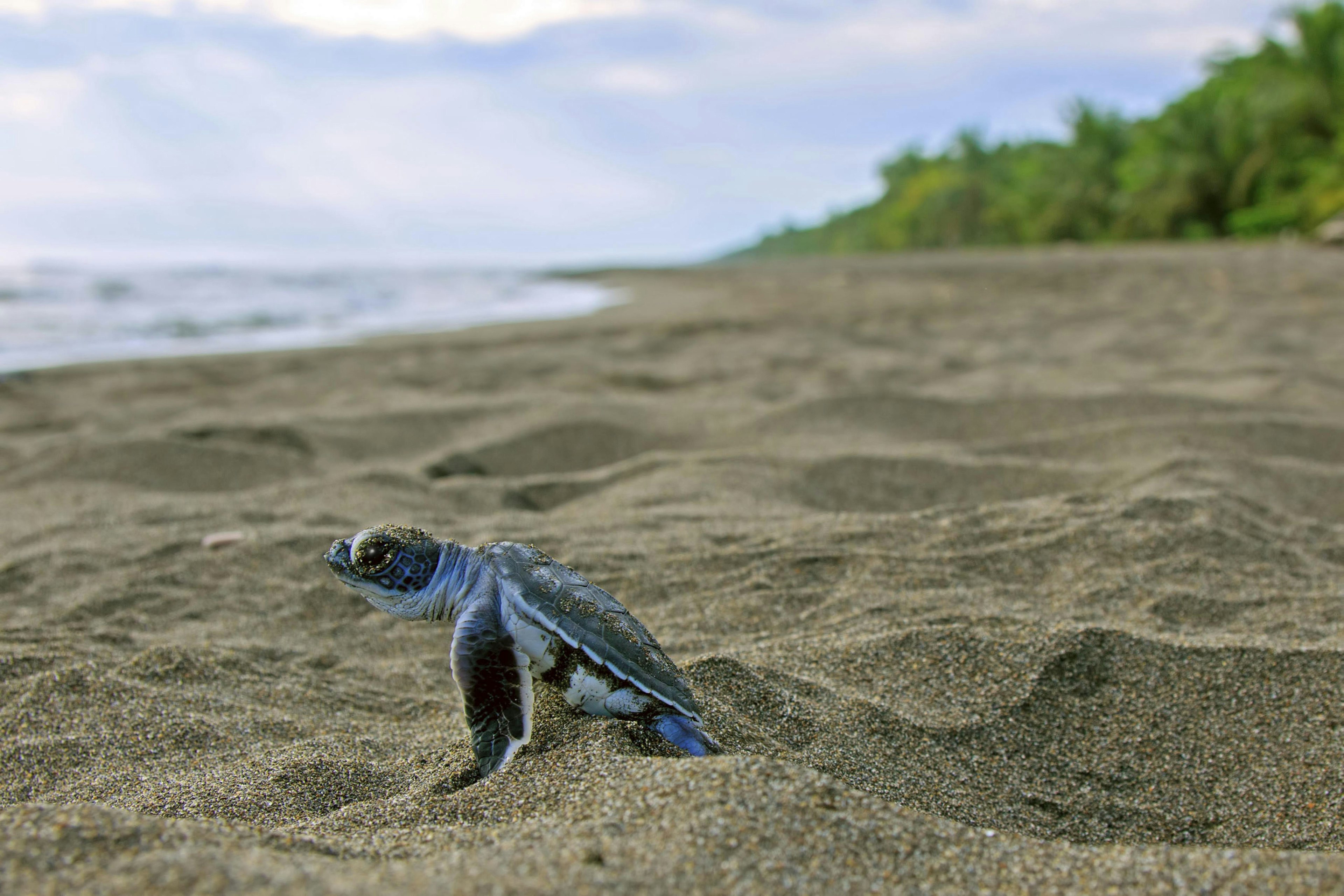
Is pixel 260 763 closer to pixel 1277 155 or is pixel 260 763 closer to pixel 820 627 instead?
pixel 820 627

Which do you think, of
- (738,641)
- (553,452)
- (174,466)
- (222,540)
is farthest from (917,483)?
(174,466)

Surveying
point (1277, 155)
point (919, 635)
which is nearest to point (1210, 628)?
point (919, 635)

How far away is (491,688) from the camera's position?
1607 mm

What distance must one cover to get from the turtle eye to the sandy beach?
395 mm

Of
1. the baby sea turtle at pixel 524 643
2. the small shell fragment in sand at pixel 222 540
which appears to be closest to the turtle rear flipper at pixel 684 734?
the baby sea turtle at pixel 524 643

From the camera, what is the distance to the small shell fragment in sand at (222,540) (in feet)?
10.0

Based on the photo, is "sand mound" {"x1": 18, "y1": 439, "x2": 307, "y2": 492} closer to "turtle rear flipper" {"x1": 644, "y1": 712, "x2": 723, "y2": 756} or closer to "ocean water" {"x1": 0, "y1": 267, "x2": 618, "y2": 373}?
"turtle rear flipper" {"x1": 644, "y1": 712, "x2": 723, "y2": 756}

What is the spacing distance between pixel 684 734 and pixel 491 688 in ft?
1.13

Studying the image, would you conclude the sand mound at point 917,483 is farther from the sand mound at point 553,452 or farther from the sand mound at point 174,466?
the sand mound at point 174,466

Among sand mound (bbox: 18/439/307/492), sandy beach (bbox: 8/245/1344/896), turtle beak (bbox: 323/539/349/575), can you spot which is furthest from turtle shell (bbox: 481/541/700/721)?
sand mound (bbox: 18/439/307/492)

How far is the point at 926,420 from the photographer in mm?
4434

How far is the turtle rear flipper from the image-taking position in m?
1.57

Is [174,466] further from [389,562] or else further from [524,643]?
[524,643]

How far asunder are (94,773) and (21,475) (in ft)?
9.20
